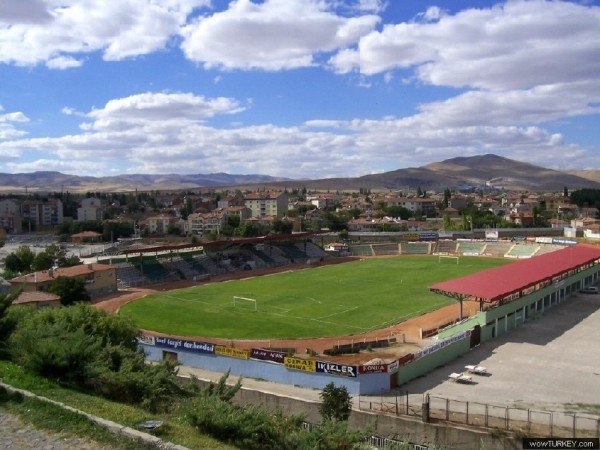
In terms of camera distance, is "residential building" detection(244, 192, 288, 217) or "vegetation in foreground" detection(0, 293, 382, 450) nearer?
"vegetation in foreground" detection(0, 293, 382, 450)

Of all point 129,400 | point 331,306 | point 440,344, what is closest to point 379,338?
point 440,344

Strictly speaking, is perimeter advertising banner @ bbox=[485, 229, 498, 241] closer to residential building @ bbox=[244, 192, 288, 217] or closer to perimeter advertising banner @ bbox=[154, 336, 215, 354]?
residential building @ bbox=[244, 192, 288, 217]

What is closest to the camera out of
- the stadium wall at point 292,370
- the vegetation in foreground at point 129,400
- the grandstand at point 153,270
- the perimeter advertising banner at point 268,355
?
the vegetation in foreground at point 129,400

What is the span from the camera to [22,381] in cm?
1488

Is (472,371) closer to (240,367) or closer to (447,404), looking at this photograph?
(447,404)

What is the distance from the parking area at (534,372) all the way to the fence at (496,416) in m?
1.07

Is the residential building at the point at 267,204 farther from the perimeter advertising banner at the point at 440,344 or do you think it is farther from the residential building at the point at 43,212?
the perimeter advertising banner at the point at 440,344

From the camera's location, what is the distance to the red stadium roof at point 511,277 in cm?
3672

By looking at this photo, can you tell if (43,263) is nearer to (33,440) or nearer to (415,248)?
(415,248)

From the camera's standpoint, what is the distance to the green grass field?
41.6 metres

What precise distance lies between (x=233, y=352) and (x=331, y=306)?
20.2m

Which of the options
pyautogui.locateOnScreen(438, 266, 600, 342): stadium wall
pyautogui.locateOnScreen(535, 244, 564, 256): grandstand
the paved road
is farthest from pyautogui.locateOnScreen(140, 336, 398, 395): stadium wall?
pyautogui.locateOnScreen(535, 244, 564, 256): grandstand

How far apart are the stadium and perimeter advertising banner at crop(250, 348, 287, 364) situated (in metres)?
0.06

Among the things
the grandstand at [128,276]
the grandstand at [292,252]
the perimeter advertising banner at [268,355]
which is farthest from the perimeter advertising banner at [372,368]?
the grandstand at [292,252]
